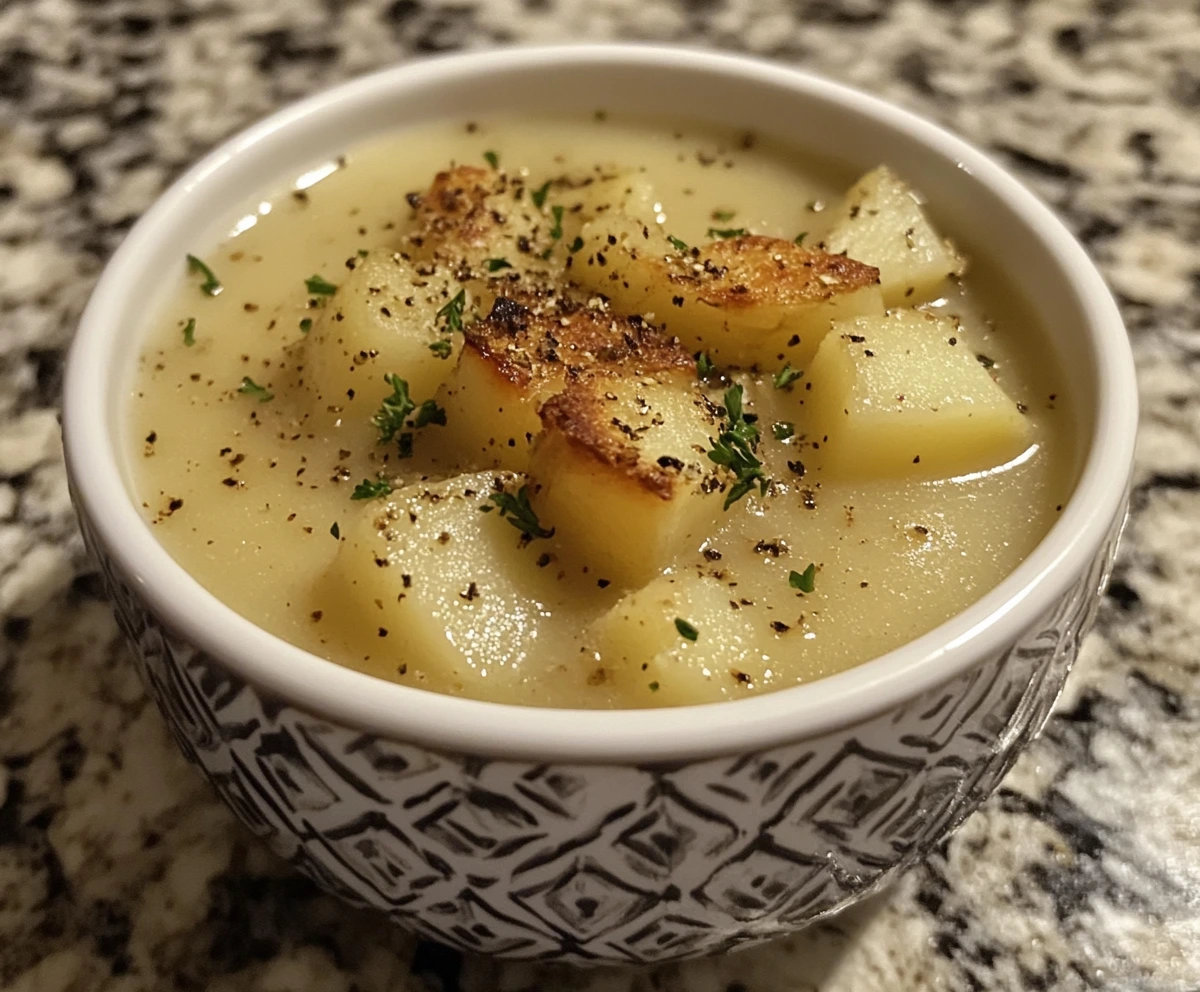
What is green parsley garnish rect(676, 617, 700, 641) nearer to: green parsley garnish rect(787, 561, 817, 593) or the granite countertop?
green parsley garnish rect(787, 561, 817, 593)

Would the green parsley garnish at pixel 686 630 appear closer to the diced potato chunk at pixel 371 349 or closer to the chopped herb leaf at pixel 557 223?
the diced potato chunk at pixel 371 349

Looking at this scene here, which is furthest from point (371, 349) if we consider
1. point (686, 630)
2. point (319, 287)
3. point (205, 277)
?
point (686, 630)

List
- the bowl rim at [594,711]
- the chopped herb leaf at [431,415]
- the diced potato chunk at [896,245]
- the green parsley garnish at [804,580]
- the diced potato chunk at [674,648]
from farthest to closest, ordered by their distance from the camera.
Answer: the diced potato chunk at [896,245], the chopped herb leaf at [431,415], the green parsley garnish at [804,580], the diced potato chunk at [674,648], the bowl rim at [594,711]

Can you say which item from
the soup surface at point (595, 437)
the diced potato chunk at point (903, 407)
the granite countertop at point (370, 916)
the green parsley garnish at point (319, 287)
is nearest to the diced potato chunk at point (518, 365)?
the soup surface at point (595, 437)

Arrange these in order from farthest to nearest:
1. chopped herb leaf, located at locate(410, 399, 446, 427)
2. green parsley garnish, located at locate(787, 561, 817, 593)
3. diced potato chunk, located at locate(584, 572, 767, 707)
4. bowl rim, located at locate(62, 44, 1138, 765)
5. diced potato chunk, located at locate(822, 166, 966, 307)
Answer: diced potato chunk, located at locate(822, 166, 966, 307) < chopped herb leaf, located at locate(410, 399, 446, 427) < green parsley garnish, located at locate(787, 561, 817, 593) < diced potato chunk, located at locate(584, 572, 767, 707) < bowl rim, located at locate(62, 44, 1138, 765)

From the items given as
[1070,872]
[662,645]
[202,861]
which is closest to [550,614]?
[662,645]

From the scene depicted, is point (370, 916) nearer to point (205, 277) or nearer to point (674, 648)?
point (674, 648)

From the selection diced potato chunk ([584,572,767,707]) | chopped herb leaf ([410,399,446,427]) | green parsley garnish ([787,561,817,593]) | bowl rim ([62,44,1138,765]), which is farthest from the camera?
chopped herb leaf ([410,399,446,427])

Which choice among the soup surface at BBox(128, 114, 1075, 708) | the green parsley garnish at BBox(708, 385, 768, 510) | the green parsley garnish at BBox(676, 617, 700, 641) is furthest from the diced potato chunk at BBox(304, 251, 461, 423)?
the green parsley garnish at BBox(676, 617, 700, 641)
